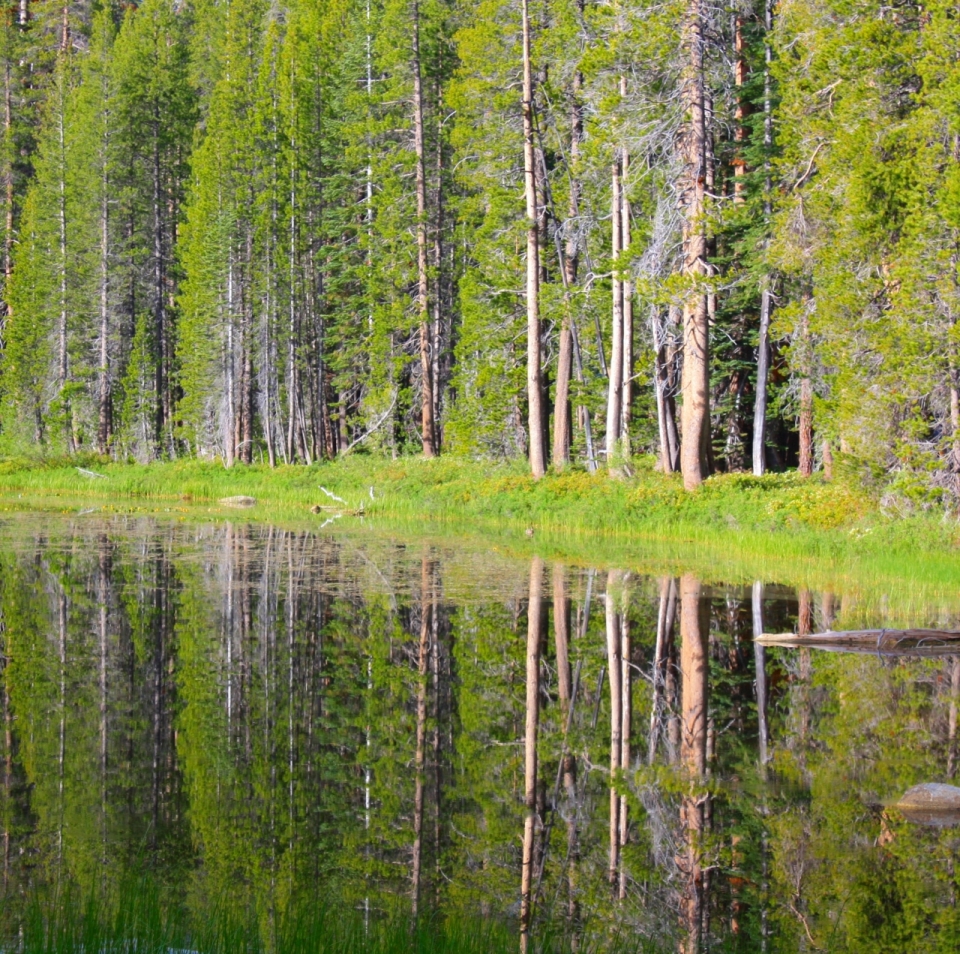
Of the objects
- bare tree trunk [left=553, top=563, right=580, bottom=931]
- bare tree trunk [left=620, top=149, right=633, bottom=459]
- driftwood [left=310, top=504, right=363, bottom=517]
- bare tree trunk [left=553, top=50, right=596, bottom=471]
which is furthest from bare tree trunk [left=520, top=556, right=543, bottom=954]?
bare tree trunk [left=553, top=50, right=596, bottom=471]

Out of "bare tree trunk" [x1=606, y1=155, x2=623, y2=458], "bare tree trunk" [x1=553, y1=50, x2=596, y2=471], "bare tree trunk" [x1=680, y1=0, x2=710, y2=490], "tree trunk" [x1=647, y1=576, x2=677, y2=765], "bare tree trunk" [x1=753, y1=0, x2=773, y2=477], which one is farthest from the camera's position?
"bare tree trunk" [x1=553, y1=50, x2=596, y2=471]

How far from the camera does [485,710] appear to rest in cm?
935

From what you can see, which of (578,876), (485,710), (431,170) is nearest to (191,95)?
(431,170)

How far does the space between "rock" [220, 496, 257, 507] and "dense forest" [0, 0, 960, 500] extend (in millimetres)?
5964

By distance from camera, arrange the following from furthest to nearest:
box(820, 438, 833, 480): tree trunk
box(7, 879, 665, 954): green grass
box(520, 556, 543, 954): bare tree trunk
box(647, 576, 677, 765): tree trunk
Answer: box(820, 438, 833, 480): tree trunk < box(647, 576, 677, 765): tree trunk < box(520, 556, 543, 954): bare tree trunk < box(7, 879, 665, 954): green grass

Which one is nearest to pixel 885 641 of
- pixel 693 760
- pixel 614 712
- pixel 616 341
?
pixel 614 712

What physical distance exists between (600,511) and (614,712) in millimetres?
13712

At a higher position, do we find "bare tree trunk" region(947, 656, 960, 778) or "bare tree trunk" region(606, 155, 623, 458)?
"bare tree trunk" region(606, 155, 623, 458)

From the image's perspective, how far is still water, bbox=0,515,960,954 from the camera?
5.72 m

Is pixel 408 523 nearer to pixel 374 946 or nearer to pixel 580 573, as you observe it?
pixel 580 573

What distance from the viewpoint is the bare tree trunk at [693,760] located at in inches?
224

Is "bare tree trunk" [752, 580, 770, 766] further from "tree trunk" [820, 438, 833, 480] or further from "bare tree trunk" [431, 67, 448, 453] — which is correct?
"bare tree trunk" [431, 67, 448, 453]

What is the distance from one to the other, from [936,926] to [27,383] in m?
50.0

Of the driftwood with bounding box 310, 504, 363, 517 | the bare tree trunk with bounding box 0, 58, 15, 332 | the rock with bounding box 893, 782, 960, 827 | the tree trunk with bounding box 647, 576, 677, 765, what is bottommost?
the rock with bounding box 893, 782, 960, 827
